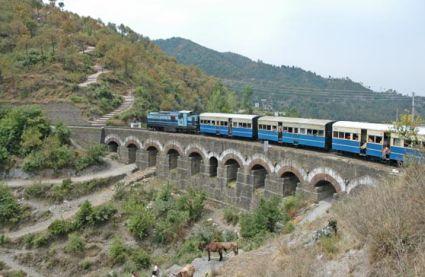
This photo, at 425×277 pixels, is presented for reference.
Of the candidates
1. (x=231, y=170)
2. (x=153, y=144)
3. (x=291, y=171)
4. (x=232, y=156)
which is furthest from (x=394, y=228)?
(x=153, y=144)

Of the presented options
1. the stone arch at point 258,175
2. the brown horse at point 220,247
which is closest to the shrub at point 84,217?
the stone arch at point 258,175

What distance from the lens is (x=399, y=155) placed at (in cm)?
1733

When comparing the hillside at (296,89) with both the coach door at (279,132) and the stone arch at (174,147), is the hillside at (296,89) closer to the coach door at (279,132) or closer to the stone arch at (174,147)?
the stone arch at (174,147)

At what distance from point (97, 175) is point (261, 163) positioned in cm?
1482

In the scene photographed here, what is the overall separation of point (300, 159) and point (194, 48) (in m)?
168

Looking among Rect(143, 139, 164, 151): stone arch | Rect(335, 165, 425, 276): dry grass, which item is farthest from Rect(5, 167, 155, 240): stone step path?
Rect(335, 165, 425, 276): dry grass

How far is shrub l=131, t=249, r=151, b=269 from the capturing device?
21.3 metres

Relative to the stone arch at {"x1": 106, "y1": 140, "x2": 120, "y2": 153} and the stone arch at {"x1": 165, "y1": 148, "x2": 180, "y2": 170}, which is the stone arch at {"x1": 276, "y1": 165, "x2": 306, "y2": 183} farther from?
the stone arch at {"x1": 106, "y1": 140, "x2": 120, "y2": 153}

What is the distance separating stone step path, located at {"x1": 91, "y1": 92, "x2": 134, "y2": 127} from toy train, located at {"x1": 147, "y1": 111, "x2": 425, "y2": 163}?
10713 mm

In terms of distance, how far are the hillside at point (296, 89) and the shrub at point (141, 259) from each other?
83538 millimetres

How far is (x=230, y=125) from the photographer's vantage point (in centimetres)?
2939

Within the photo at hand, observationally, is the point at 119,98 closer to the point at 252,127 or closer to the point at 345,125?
the point at 252,127

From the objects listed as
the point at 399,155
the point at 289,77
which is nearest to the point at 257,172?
the point at 399,155

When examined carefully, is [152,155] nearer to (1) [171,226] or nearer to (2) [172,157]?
(2) [172,157]
